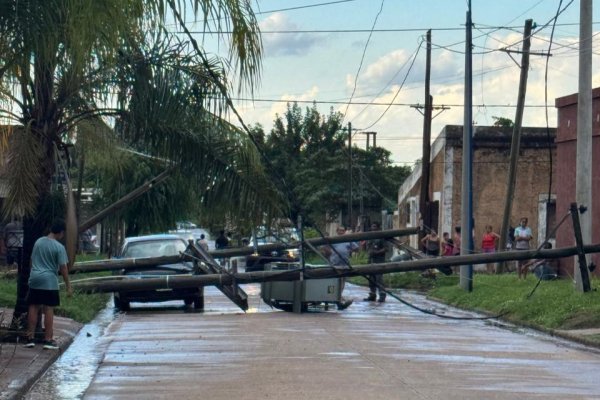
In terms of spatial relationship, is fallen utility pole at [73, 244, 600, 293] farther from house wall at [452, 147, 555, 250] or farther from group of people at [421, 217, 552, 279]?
house wall at [452, 147, 555, 250]

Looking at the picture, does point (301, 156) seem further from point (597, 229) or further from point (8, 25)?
point (8, 25)

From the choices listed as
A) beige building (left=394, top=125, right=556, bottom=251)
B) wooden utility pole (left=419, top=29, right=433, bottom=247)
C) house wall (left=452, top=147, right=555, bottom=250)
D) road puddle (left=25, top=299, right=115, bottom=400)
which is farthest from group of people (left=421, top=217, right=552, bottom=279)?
road puddle (left=25, top=299, right=115, bottom=400)

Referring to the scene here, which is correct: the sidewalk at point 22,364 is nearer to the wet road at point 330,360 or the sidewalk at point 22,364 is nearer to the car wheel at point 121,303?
the wet road at point 330,360

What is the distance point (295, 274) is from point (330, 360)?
2325mm

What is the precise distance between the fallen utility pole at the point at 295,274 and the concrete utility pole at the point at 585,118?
434cm

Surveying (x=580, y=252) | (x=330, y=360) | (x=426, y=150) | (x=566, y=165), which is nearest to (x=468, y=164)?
(x=566, y=165)

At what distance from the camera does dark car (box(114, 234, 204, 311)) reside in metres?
21.9

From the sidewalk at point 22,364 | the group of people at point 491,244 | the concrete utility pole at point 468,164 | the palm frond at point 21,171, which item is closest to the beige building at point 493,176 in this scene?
the group of people at point 491,244

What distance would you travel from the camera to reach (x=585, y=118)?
20859 mm

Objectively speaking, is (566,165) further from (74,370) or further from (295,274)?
(74,370)

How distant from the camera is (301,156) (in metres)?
65.4

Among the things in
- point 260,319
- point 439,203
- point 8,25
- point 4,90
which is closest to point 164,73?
point 4,90

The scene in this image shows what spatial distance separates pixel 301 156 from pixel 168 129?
51.3 meters

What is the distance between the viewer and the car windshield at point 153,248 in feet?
76.3
